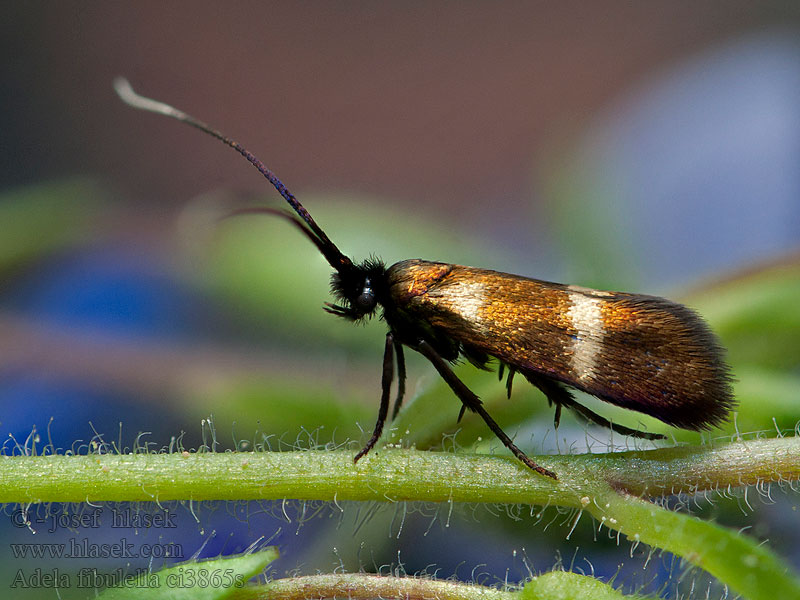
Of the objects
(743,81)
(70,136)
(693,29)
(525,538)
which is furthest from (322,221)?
(693,29)

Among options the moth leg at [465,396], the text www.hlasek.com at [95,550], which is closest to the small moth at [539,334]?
the moth leg at [465,396]

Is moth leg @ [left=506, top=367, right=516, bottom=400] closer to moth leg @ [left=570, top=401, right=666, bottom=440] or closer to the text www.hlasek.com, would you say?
moth leg @ [left=570, top=401, right=666, bottom=440]

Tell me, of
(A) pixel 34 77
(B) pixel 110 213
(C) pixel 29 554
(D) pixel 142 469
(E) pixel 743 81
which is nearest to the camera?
(D) pixel 142 469

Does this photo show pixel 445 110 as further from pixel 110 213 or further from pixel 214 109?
pixel 110 213

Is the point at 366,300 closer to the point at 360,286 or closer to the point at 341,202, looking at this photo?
the point at 360,286

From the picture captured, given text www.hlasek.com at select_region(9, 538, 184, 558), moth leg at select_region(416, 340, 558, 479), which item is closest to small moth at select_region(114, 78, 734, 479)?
moth leg at select_region(416, 340, 558, 479)

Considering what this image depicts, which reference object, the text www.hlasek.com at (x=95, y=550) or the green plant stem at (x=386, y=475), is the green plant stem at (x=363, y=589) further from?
the text www.hlasek.com at (x=95, y=550)

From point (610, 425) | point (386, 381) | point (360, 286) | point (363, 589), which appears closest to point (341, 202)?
point (360, 286)
